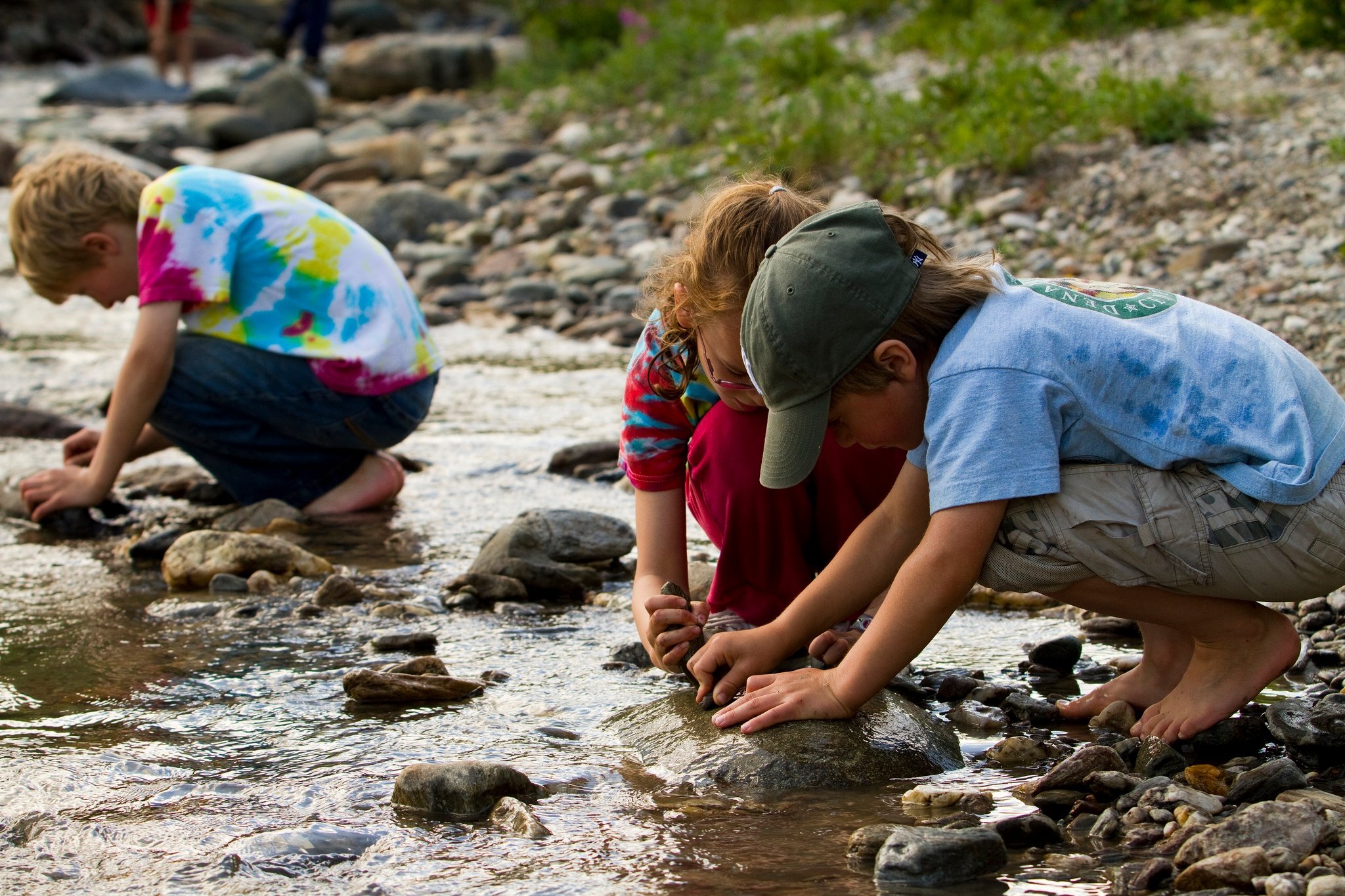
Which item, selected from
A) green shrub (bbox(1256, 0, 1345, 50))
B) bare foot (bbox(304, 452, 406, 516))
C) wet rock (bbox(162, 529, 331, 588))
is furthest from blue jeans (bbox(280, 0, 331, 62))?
wet rock (bbox(162, 529, 331, 588))

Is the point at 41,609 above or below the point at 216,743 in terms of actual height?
below

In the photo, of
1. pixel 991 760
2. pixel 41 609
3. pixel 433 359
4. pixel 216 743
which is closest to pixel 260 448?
pixel 433 359

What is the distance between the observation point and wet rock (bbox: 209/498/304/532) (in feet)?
13.6

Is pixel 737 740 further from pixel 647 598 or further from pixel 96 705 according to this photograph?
pixel 96 705

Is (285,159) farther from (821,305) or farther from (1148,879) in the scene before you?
(1148,879)

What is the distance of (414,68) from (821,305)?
48.2 ft

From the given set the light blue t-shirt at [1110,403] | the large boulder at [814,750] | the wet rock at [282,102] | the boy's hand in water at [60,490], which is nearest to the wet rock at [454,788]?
the large boulder at [814,750]

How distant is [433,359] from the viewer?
4418 millimetres

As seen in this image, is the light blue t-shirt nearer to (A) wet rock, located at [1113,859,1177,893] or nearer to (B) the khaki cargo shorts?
(B) the khaki cargo shorts

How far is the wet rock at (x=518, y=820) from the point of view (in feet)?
7.02

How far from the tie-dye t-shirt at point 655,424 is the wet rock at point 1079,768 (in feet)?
3.28

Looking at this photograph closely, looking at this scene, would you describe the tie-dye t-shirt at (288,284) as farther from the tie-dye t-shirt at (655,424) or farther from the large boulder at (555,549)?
the tie-dye t-shirt at (655,424)

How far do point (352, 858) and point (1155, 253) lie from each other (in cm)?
468

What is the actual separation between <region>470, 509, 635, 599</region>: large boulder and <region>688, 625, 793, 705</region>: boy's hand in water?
0.96 meters
